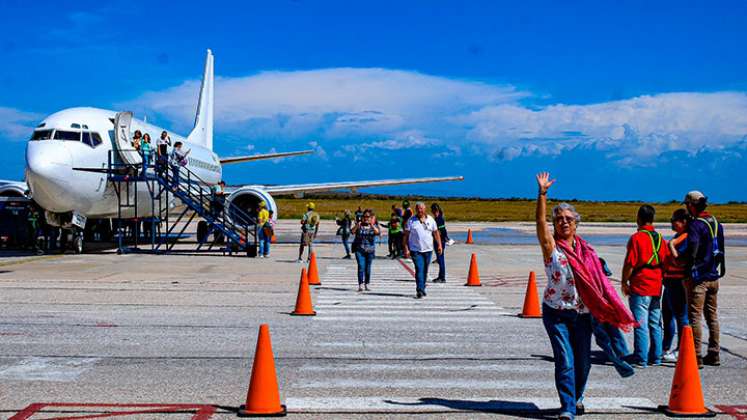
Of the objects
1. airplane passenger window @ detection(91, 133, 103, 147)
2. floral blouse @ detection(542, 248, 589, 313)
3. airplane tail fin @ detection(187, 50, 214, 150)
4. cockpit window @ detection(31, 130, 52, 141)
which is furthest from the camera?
airplane tail fin @ detection(187, 50, 214, 150)

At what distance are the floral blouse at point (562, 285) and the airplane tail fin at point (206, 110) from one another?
36.2m

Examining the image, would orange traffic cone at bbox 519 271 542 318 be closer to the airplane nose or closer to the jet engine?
the airplane nose

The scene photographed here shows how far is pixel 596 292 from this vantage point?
619 centimetres

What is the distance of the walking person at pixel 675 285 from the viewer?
8.62m

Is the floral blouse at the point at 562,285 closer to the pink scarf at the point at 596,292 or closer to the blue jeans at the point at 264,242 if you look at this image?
the pink scarf at the point at 596,292

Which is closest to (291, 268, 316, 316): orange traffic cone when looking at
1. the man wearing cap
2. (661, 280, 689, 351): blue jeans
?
(661, 280, 689, 351): blue jeans

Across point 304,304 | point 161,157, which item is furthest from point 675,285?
point 161,157

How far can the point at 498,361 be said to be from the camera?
8922mm

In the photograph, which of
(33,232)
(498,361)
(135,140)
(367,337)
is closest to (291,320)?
(367,337)

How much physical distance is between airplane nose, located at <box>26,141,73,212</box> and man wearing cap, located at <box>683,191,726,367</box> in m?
17.4

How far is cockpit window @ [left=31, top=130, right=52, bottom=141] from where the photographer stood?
22391 millimetres

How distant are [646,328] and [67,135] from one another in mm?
18293

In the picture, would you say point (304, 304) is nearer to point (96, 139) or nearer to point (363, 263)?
point (363, 263)

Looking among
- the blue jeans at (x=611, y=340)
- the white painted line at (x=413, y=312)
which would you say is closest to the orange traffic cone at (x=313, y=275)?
the white painted line at (x=413, y=312)
